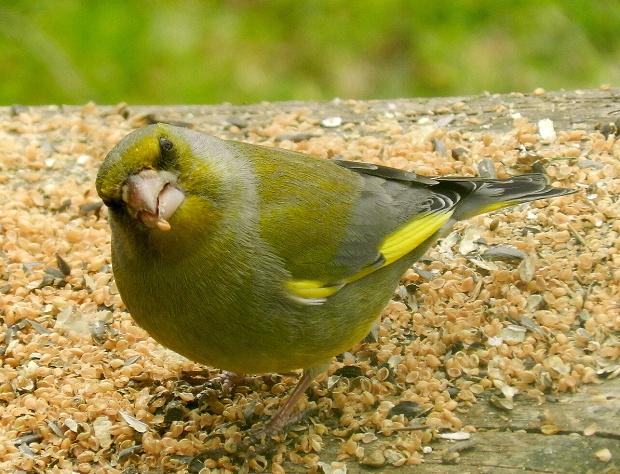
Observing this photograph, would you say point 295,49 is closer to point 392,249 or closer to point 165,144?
point 392,249

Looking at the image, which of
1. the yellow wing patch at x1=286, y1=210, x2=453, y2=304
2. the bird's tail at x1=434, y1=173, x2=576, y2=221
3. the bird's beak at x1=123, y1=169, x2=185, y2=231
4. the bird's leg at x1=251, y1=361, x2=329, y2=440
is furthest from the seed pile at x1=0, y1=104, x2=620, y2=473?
the bird's beak at x1=123, y1=169, x2=185, y2=231

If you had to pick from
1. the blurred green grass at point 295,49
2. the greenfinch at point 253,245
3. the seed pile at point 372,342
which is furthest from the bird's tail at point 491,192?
the blurred green grass at point 295,49

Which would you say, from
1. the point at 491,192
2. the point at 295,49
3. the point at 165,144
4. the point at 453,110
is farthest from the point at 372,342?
the point at 295,49

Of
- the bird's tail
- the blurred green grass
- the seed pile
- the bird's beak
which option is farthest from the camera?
the blurred green grass

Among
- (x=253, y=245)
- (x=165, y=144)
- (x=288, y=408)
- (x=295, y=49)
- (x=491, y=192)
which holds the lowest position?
(x=288, y=408)

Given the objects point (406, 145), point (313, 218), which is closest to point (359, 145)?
point (406, 145)

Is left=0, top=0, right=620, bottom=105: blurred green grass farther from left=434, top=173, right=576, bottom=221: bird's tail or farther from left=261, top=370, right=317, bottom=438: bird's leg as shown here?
left=261, top=370, right=317, bottom=438: bird's leg

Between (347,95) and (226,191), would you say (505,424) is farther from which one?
(347,95)

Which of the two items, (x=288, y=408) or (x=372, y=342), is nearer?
(x=288, y=408)
